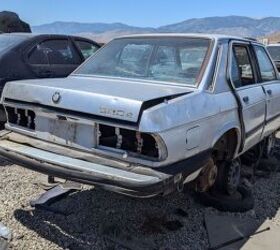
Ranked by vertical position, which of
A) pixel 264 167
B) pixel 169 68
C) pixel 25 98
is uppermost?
pixel 169 68

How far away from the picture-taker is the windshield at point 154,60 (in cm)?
429

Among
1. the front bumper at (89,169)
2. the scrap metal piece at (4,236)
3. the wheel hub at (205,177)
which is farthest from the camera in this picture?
the wheel hub at (205,177)

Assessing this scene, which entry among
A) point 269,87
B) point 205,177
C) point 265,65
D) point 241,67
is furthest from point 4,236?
point 265,65

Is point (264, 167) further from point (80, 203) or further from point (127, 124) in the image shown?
point (127, 124)

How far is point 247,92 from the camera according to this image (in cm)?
477

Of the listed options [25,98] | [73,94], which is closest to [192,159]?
[73,94]

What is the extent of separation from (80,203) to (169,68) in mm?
1591

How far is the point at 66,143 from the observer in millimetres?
3799

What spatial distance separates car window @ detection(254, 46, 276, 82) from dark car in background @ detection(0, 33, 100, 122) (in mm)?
3352

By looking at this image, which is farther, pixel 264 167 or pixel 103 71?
pixel 264 167

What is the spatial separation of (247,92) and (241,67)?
1.08ft

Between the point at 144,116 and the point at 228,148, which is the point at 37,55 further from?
the point at 144,116

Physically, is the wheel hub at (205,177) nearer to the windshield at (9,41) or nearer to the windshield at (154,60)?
the windshield at (154,60)

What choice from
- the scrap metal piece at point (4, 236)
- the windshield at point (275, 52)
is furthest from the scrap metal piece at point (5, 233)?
the windshield at point (275, 52)
